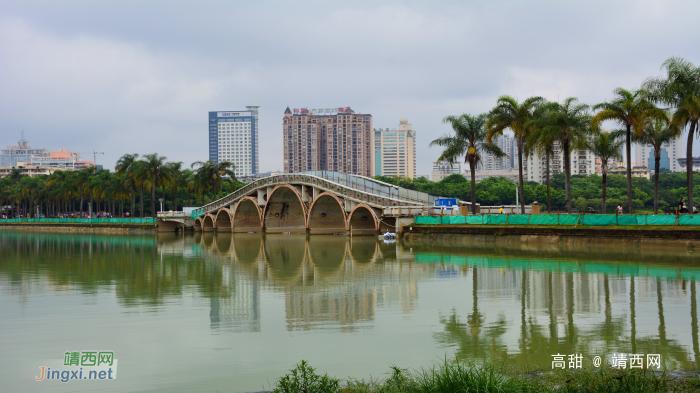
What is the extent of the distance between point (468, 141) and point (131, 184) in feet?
208

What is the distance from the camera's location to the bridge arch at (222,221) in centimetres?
7604

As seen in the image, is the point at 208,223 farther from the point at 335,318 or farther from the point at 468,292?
the point at 335,318

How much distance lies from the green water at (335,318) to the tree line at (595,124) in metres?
12.5

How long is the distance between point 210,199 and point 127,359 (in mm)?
118976

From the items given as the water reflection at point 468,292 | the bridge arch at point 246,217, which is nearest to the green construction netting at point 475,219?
the water reflection at point 468,292

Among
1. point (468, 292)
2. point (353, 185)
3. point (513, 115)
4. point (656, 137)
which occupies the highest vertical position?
point (513, 115)

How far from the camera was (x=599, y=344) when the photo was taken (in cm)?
944

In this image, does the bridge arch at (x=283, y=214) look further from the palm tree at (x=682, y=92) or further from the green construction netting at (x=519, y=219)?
the palm tree at (x=682, y=92)

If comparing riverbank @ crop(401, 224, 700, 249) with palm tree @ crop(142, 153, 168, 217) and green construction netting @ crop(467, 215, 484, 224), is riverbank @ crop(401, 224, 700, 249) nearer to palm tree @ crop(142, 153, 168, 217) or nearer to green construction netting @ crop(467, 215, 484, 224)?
green construction netting @ crop(467, 215, 484, 224)

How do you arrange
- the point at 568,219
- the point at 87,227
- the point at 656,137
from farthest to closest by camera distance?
the point at 87,227 → the point at 656,137 → the point at 568,219

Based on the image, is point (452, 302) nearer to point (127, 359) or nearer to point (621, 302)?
point (621, 302)

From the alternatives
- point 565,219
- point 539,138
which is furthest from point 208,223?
point 565,219

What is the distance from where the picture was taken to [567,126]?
3834cm

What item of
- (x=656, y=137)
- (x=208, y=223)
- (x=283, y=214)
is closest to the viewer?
(x=656, y=137)
